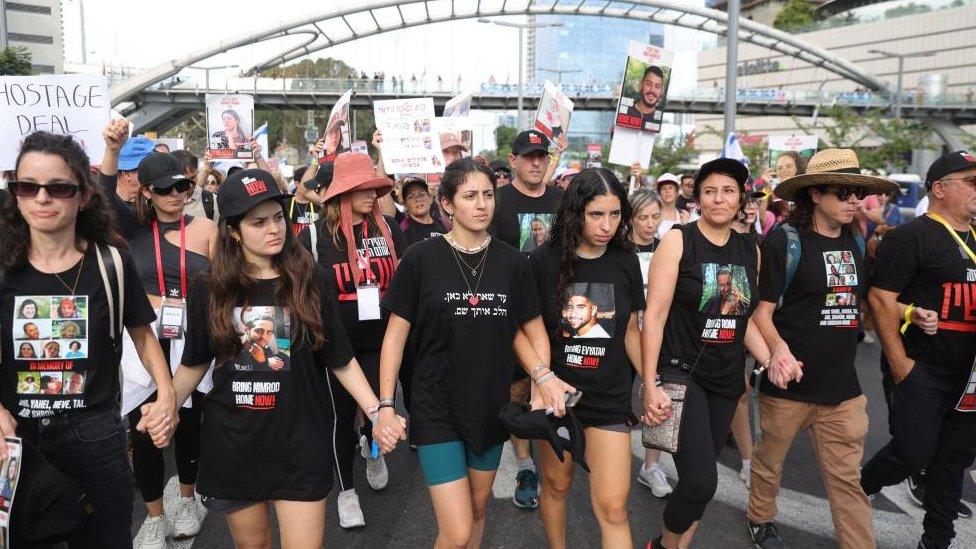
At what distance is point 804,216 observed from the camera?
397 cm

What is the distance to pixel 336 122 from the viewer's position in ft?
24.2

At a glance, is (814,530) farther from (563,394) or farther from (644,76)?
(644,76)

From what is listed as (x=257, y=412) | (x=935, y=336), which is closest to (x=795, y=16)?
(x=935, y=336)

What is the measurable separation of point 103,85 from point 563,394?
3.29 meters

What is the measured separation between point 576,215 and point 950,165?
6.69 feet

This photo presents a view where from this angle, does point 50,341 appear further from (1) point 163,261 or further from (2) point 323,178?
(2) point 323,178

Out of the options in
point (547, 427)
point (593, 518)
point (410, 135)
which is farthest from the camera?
point (410, 135)

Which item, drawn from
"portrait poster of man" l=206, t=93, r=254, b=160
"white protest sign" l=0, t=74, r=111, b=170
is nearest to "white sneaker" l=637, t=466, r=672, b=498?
"white protest sign" l=0, t=74, r=111, b=170

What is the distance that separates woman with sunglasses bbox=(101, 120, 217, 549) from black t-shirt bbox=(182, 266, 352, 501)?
1173 millimetres

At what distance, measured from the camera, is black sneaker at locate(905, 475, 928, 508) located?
4680 mm

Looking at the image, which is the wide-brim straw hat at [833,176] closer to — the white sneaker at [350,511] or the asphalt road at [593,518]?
the asphalt road at [593,518]

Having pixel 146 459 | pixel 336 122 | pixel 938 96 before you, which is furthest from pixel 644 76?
pixel 938 96

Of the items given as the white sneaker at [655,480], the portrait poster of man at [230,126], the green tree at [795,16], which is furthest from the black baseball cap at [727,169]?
the green tree at [795,16]

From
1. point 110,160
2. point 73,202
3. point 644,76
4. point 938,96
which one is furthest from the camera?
point 938,96
